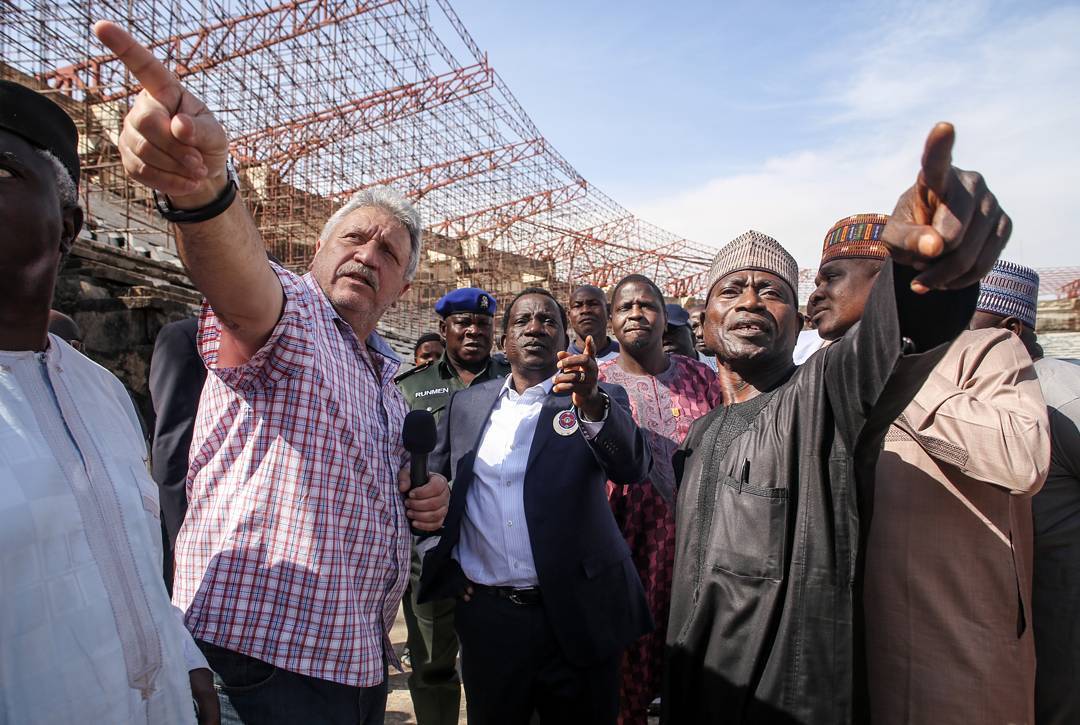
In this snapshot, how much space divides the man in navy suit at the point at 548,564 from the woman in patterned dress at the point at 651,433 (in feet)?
1.55

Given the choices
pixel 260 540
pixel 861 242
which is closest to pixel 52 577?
pixel 260 540

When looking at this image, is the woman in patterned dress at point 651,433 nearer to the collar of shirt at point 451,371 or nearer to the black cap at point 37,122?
the collar of shirt at point 451,371

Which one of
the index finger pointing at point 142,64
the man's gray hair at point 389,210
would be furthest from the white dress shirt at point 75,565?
the man's gray hair at point 389,210

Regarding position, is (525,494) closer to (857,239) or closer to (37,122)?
(857,239)

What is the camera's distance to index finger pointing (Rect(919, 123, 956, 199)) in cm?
90

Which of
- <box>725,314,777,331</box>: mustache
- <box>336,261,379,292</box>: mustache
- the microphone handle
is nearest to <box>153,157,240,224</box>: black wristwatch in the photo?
<box>336,261,379,292</box>: mustache

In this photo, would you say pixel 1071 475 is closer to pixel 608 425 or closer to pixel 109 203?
pixel 608 425

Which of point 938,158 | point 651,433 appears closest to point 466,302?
point 651,433

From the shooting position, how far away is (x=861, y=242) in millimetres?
2150

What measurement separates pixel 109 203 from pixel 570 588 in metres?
16.7

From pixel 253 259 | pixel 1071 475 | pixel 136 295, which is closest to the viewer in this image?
pixel 253 259

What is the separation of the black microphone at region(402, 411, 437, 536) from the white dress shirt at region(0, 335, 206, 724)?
641mm

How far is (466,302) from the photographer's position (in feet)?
14.0

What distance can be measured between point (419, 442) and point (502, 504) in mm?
708
